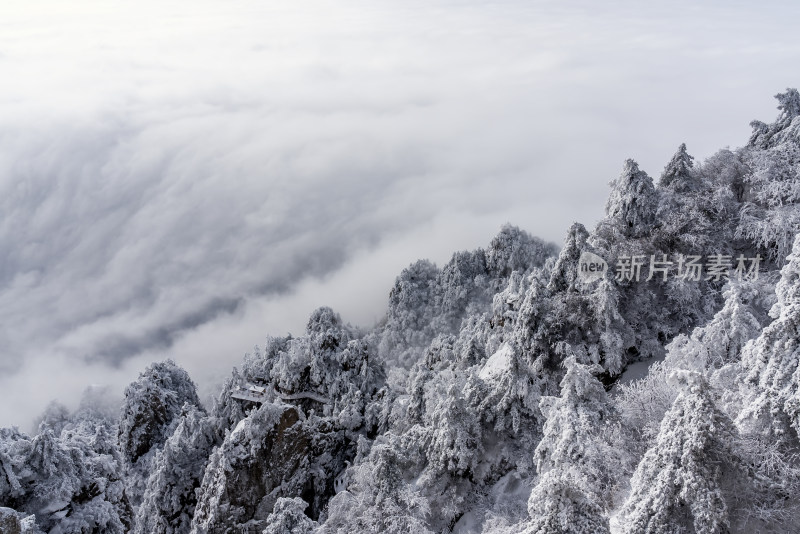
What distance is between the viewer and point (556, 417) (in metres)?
22.6

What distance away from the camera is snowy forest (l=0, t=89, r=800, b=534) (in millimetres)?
15500

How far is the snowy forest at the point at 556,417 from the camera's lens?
50.9ft

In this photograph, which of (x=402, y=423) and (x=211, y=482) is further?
(x=402, y=423)

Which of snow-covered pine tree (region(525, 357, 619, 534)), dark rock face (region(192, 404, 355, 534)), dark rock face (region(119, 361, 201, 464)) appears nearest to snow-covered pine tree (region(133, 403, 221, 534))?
dark rock face (region(192, 404, 355, 534))

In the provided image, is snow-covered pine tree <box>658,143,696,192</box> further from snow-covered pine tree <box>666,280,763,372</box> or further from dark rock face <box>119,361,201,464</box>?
dark rock face <box>119,361,201,464</box>

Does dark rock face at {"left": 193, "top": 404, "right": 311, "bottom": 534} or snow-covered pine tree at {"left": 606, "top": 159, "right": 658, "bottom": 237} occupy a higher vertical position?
snow-covered pine tree at {"left": 606, "top": 159, "right": 658, "bottom": 237}

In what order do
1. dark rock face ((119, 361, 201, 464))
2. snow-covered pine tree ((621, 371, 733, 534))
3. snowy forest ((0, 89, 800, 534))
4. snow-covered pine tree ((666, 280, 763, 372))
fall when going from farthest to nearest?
1. dark rock face ((119, 361, 201, 464))
2. snow-covered pine tree ((666, 280, 763, 372))
3. snowy forest ((0, 89, 800, 534))
4. snow-covered pine tree ((621, 371, 733, 534))

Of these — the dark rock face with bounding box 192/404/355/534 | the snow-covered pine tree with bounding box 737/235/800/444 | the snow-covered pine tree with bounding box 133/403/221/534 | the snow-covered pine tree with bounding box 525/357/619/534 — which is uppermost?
the snow-covered pine tree with bounding box 737/235/800/444

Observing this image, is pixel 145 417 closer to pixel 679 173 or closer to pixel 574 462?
pixel 574 462

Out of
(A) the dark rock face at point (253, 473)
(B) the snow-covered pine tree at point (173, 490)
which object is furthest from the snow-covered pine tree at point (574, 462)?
(B) the snow-covered pine tree at point (173, 490)

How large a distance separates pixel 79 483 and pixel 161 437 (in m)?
19.2

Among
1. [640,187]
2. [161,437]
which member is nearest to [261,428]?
[161,437]

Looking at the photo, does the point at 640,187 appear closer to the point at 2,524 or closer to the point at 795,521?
the point at 795,521

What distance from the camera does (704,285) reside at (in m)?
35.1
